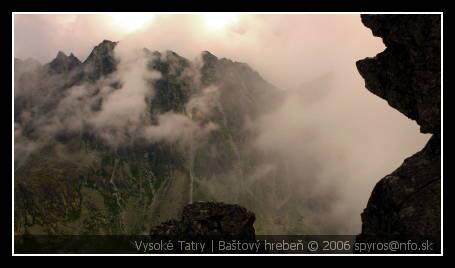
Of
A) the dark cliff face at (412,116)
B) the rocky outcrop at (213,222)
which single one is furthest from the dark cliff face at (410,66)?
the rocky outcrop at (213,222)

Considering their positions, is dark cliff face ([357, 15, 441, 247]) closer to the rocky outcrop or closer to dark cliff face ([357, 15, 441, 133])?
dark cliff face ([357, 15, 441, 133])

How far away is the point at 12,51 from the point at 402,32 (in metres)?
31.0

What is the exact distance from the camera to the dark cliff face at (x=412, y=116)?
3719 centimetres

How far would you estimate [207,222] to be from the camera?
51.2 meters

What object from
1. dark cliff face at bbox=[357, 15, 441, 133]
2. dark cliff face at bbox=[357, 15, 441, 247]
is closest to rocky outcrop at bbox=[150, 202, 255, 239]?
dark cliff face at bbox=[357, 15, 441, 247]

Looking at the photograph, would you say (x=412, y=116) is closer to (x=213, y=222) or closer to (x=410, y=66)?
(x=410, y=66)

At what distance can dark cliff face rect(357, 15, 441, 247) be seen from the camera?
122 ft

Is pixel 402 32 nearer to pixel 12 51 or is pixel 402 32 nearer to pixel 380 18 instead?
pixel 380 18

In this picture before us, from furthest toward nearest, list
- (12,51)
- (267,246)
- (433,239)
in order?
(267,246), (433,239), (12,51)

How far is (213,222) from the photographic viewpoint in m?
51.3

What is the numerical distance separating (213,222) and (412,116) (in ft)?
75.1

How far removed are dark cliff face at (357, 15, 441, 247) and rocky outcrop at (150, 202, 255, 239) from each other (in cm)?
1384

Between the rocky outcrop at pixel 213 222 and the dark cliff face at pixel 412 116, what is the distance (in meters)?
13.8
